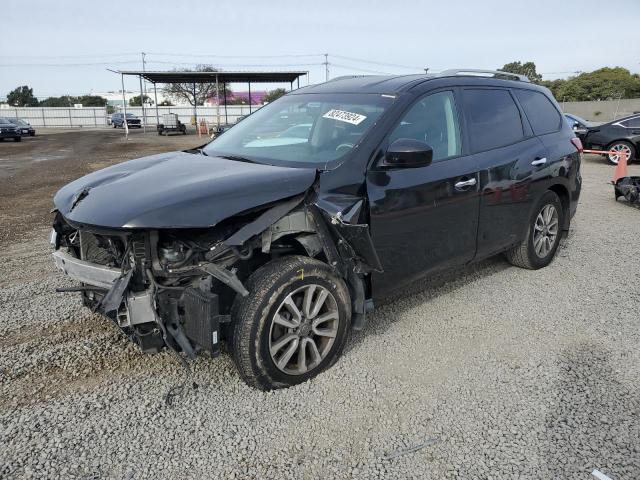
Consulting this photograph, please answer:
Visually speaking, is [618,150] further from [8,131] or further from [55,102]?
[55,102]

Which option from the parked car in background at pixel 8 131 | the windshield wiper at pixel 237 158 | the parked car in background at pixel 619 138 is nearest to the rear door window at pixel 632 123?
the parked car in background at pixel 619 138

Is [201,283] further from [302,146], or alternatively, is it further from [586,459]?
[586,459]

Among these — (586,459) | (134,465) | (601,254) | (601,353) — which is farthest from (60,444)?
(601,254)

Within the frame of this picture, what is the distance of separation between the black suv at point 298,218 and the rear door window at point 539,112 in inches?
20.9

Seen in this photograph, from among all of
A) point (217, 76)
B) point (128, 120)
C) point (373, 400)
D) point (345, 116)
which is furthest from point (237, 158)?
point (128, 120)

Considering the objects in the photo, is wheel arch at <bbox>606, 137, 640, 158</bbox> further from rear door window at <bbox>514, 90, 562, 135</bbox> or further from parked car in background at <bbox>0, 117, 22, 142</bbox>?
parked car in background at <bbox>0, 117, 22, 142</bbox>

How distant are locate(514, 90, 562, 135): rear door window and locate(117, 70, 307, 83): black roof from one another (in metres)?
29.3

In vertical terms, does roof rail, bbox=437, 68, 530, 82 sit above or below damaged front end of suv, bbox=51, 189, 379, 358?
above

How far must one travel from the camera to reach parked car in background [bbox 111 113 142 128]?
46688 mm

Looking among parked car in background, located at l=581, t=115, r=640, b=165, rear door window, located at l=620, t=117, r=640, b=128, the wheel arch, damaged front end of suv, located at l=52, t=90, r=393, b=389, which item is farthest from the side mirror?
rear door window, located at l=620, t=117, r=640, b=128

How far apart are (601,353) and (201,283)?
277 cm

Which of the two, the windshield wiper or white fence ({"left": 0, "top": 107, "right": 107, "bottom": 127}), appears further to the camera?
white fence ({"left": 0, "top": 107, "right": 107, "bottom": 127})

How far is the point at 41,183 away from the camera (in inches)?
456

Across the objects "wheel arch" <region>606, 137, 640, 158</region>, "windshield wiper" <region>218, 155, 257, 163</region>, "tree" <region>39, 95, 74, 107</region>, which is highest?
"tree" <region>39, 95, 74, 107</region>
